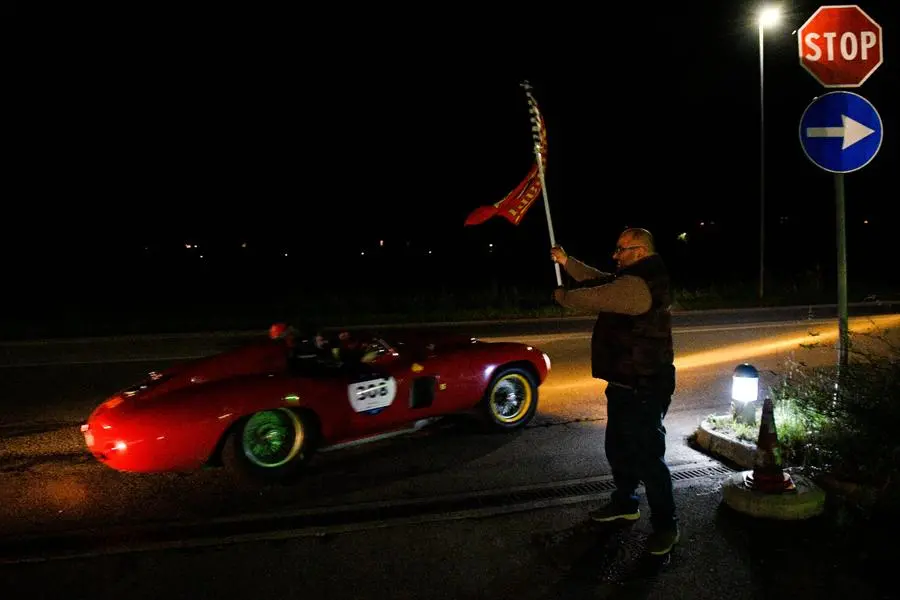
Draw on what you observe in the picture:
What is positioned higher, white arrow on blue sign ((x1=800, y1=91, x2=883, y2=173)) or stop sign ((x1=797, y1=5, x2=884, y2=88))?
stop sign ((x1=797, y1=5, x2=884, y2=88))

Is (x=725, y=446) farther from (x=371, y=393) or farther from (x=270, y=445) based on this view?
(x=270, y=445)

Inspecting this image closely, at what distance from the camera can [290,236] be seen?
6881cm

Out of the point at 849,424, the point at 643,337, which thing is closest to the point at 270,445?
the point at 643,337

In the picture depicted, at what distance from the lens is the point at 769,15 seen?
1828 cm

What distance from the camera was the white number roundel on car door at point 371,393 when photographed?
5969 mm

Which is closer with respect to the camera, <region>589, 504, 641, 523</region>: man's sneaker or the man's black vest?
the man's black vest

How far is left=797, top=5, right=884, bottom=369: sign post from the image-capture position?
5926 millimetres

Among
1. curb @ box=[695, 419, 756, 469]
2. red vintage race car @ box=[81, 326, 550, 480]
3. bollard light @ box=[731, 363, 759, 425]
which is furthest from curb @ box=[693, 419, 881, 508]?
red vintage race car @ box=[81, 326, 550, 480]

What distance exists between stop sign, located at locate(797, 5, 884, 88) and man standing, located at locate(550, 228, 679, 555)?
2876 millimetres

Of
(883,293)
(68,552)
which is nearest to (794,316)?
(883,293)

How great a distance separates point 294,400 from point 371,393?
672mm

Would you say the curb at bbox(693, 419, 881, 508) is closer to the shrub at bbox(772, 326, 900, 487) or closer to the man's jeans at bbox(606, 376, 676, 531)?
the shrub at bbox(772, 326, 900, 487)

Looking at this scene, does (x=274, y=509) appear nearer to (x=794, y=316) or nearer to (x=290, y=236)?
(x=794, y=316)

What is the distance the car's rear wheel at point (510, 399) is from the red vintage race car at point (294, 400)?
0.03ft
